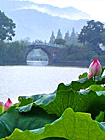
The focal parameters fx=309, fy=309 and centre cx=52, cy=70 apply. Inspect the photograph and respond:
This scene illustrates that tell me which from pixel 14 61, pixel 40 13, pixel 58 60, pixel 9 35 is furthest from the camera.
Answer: pixel 40 13

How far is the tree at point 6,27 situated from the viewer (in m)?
13.0

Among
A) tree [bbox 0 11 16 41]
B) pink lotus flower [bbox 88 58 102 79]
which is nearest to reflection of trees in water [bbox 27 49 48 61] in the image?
tree [bbox 0 11 16 41]

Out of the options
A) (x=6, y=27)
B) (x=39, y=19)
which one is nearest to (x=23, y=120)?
(x=6, y=27)

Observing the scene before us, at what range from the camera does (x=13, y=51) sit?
1545 centimetres

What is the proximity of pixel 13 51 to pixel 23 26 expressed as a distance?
23295mm

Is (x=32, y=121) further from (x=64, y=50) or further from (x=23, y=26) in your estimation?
(x=23, y=26)

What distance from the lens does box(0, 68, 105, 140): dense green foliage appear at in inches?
9.6

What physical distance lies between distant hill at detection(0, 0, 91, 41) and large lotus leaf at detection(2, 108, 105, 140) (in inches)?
1379

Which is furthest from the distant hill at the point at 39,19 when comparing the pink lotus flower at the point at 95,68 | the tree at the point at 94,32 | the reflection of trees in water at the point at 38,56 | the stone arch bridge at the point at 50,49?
the pink lotus flower at the point at 95,68

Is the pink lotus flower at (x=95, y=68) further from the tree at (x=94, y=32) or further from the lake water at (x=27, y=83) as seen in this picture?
the tree at (x=94, y=32)

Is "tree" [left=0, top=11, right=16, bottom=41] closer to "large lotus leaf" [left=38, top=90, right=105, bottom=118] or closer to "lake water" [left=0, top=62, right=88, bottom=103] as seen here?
"lake water" [left=0, top=62, right=88, bottom=103]

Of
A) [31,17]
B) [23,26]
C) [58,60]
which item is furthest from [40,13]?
[58,60]

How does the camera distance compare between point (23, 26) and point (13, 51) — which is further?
point (23, 26)

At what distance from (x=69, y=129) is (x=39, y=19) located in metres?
41.7
